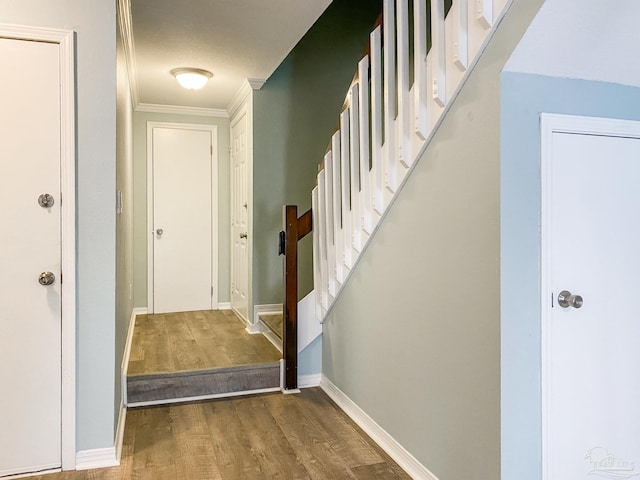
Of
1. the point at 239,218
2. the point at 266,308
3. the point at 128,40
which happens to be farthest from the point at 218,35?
the point at 266,308

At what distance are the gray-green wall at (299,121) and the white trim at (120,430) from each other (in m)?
1.55

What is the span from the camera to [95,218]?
7.37 ft

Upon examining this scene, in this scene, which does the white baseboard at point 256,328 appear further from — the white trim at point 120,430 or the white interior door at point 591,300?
the white interior door at point 591,300

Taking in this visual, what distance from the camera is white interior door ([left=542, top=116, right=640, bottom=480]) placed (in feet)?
5.57

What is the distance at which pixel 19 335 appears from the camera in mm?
2148

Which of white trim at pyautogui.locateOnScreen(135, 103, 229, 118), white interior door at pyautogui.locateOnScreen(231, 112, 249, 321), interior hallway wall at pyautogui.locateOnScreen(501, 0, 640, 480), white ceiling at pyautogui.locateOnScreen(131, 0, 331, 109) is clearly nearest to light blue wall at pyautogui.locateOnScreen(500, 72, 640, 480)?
interior hallway wall at pyautogui.locateOnScreen(501, 0, 640, 480)

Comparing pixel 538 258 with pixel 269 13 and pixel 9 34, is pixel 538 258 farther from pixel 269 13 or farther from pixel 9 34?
pixel 9 34

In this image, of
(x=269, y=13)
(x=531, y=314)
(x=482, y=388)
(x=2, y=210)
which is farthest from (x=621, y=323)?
(x=2, y=210)

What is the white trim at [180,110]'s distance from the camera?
199 inches

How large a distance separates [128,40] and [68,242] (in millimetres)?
1589

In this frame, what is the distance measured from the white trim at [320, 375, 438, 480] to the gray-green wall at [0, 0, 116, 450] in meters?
1.29

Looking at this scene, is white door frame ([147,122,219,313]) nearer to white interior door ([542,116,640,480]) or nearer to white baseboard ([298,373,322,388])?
white baseboard ([298,373,322,388])

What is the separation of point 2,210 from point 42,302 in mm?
437

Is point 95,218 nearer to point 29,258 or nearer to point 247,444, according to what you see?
point 29,258
